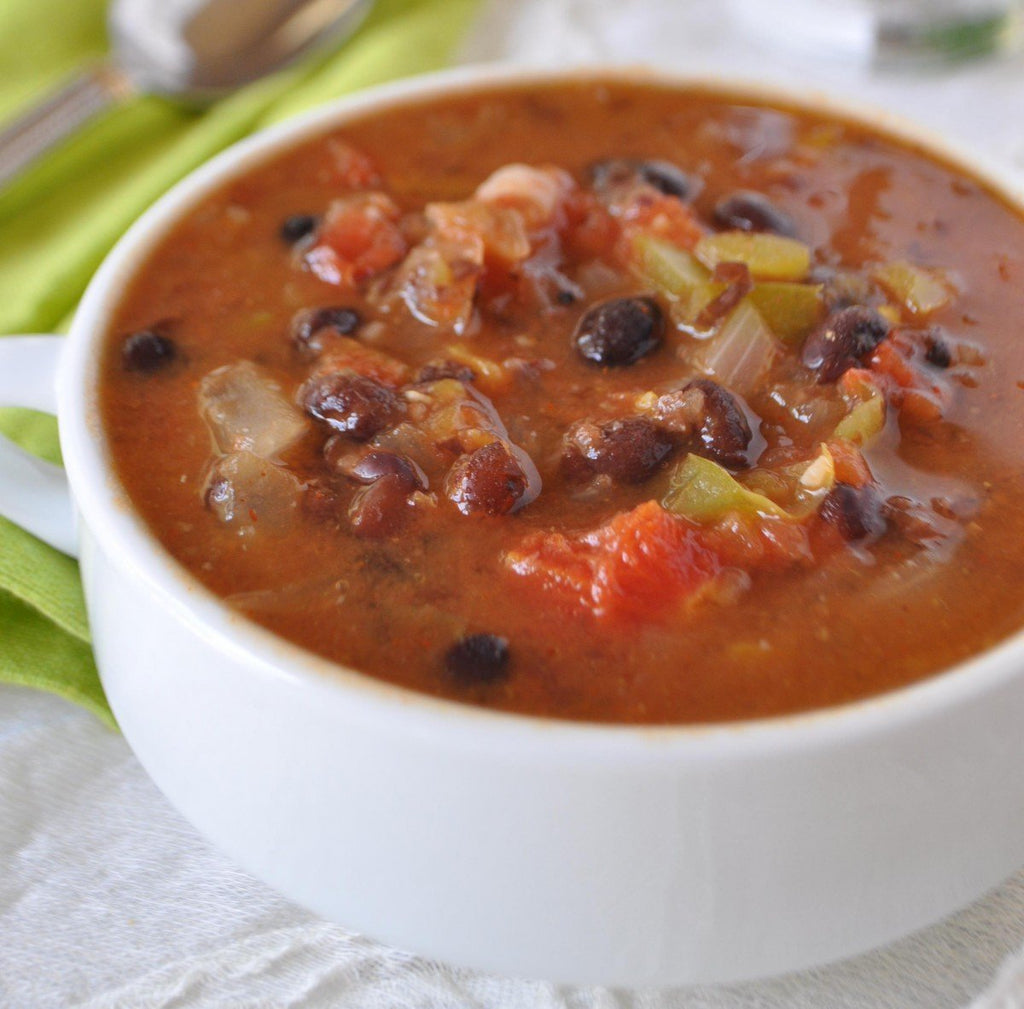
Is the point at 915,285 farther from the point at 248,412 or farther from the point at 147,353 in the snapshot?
the point at 147,353

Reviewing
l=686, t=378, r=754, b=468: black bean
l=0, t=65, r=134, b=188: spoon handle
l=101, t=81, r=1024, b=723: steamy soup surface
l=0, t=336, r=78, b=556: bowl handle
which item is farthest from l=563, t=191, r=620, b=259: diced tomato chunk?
l=0, t=65, r=134, b=188: spoon handle

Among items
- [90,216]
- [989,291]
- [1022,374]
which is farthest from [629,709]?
[90,216]

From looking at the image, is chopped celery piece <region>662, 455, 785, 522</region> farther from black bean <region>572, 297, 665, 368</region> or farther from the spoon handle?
the spoon handle

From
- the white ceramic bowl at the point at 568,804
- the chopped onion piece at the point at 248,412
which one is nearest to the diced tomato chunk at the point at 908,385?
the white ceramic bowl at the point at 568,804

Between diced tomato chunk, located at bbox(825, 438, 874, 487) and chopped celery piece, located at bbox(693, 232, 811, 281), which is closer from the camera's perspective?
diced tomato chunk, located at bbox(825, 438, 874, 487)

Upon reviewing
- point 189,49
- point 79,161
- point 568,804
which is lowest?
point 79,161

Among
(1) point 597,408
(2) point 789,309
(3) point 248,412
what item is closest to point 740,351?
(2) point 789,309
